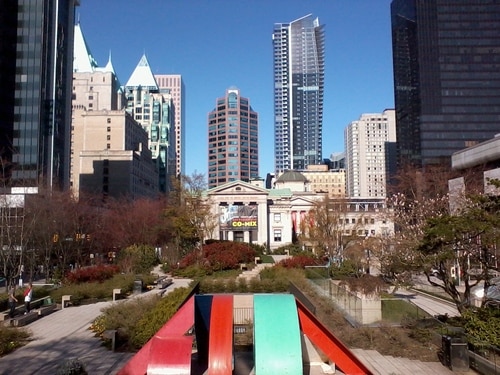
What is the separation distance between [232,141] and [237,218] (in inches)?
3980

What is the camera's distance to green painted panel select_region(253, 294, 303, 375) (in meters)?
9.98

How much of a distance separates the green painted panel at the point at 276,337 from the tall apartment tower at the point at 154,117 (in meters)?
147

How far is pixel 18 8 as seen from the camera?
87125 millimetres

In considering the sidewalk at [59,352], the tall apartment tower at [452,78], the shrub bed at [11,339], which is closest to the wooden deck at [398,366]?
the sidewalk at [59,352]

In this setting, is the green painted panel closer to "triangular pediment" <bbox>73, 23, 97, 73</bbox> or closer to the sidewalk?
the sidewalk

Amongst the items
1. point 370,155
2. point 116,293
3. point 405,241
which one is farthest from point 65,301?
point 370,155

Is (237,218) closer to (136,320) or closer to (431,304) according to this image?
(431,304)

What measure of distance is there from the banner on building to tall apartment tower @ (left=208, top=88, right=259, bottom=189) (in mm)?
93727

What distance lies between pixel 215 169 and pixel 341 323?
15864 centimetres

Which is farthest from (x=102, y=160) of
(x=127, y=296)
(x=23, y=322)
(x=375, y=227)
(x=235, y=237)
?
(x=23, y=322)

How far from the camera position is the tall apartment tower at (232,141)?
174 meters

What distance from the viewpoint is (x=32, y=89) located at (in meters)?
86.1

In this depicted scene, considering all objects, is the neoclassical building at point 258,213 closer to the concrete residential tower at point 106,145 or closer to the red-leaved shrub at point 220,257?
the concrete residential tower at point 106,145

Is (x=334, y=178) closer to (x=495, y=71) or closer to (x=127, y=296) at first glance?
(x=495, y=71)
